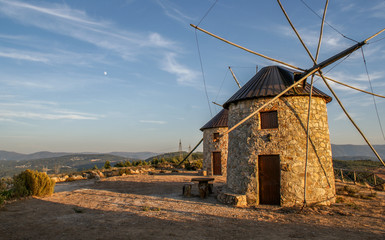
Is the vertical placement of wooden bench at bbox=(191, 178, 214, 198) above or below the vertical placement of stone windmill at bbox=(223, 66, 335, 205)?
below

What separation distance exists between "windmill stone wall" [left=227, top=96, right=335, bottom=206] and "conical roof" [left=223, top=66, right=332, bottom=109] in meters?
0.26

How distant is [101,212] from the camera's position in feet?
27.7

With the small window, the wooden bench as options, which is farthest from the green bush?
the small window

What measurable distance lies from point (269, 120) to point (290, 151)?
1.47 meters

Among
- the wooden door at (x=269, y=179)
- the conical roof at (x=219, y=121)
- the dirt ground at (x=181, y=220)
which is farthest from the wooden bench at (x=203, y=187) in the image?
the conical roof at (x=219, y=121)

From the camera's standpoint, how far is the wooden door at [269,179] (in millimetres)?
9266

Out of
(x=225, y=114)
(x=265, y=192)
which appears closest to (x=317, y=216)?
(x=265, y=192)

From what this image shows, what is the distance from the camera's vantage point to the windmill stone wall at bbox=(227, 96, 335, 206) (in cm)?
906

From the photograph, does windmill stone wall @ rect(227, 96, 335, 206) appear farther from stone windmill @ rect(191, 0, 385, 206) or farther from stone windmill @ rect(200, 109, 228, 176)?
stone windmill @ rect(200, 109, 228, 176)

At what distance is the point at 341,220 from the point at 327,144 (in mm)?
3295

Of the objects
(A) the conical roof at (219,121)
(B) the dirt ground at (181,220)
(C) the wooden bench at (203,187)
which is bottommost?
Answer: (B) the dirt ground at (181,220)

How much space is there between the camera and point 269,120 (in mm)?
9797

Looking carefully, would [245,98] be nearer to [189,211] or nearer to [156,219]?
[189,211]

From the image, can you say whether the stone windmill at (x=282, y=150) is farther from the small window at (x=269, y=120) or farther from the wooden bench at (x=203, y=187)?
the wooden bench at (x=203, y=187)
